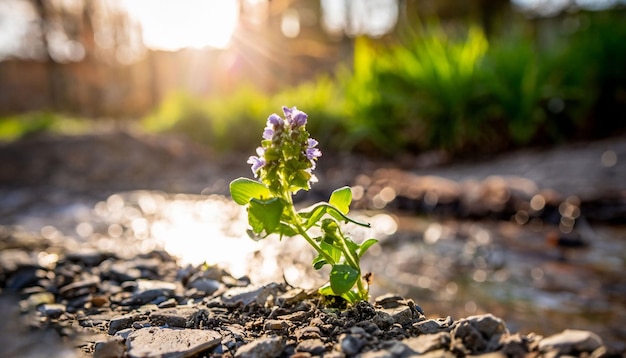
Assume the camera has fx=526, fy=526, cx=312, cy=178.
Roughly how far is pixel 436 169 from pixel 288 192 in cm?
499

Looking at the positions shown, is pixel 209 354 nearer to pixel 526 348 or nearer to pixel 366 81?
pixel 526 348

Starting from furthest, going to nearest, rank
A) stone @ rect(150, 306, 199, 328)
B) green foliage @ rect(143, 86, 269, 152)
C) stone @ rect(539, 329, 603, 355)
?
green foliage @ rect(143, 86, 269, 152) → stone @ rect(150, 306, 199, 328) → stone @ rect(539, 329, 603, 355)

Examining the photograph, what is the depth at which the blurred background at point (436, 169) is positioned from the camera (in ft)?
9.54

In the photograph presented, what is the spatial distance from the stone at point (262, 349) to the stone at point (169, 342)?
0.09 m

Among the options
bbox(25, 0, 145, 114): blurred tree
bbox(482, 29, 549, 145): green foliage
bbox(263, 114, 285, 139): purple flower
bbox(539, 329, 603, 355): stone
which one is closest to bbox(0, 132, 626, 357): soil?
bbox(539, 329, 603, 355): stone

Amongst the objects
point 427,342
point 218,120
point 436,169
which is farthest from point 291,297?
point 218,120

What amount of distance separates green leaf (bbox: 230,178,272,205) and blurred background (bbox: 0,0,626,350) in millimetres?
1251

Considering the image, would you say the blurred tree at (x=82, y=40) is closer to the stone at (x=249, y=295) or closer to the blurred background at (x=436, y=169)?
the blurred background at (x=436, y=169)

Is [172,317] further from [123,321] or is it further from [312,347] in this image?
[312,347]

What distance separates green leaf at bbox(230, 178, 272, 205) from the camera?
1.36 meters

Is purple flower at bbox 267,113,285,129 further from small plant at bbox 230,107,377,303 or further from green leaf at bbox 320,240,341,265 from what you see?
green leaf at bbox 320,240,341,265

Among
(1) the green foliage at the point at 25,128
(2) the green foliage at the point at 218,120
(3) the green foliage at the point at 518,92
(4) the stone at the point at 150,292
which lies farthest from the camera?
(1) the green foliage at the point at 25,128

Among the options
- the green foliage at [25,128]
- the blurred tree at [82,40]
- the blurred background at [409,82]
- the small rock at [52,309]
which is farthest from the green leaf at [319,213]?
the blurred tree at [82,40]

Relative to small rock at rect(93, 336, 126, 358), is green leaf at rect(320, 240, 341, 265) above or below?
above
